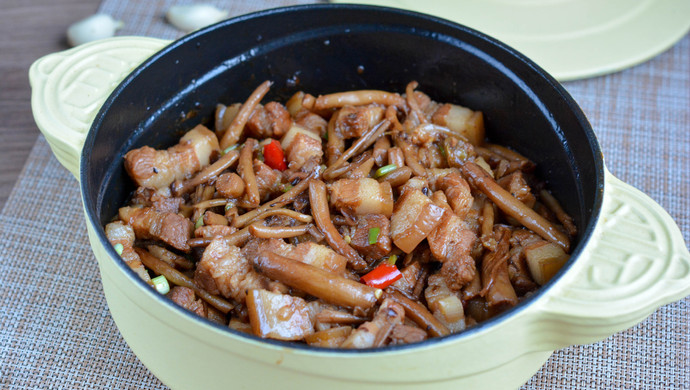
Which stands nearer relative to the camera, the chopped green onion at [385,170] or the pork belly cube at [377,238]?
the pork belly cube at [377,238]

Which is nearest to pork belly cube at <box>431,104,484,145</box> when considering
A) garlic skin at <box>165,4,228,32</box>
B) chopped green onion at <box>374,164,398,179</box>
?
chopped green onion at <box>374,164,398,179</box>

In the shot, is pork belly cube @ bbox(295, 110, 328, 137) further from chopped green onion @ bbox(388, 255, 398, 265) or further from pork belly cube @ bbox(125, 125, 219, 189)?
chopped green onion @ bbox(388, 255, 398, 265)

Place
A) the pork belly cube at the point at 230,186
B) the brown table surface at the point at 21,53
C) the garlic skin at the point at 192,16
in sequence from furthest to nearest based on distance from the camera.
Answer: the garlic skin at the point at 192,16, the brown table surface at the point at 21,53, the pork belly cube at the point at 230,186

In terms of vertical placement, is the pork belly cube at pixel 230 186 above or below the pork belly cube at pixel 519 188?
below

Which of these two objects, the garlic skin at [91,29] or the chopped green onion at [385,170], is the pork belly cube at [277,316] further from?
the garlic skin at [91,29]

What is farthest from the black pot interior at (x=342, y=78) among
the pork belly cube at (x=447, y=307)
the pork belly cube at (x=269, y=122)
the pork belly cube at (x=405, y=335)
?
the pork belly cube at (x=405, y=335)

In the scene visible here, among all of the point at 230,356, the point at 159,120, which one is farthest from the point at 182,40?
the point at 230,356

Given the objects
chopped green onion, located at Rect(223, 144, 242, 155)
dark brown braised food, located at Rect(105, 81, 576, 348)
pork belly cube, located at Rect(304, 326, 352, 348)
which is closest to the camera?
pork belly cube, located at Rect(304, 326, 352, 348)
